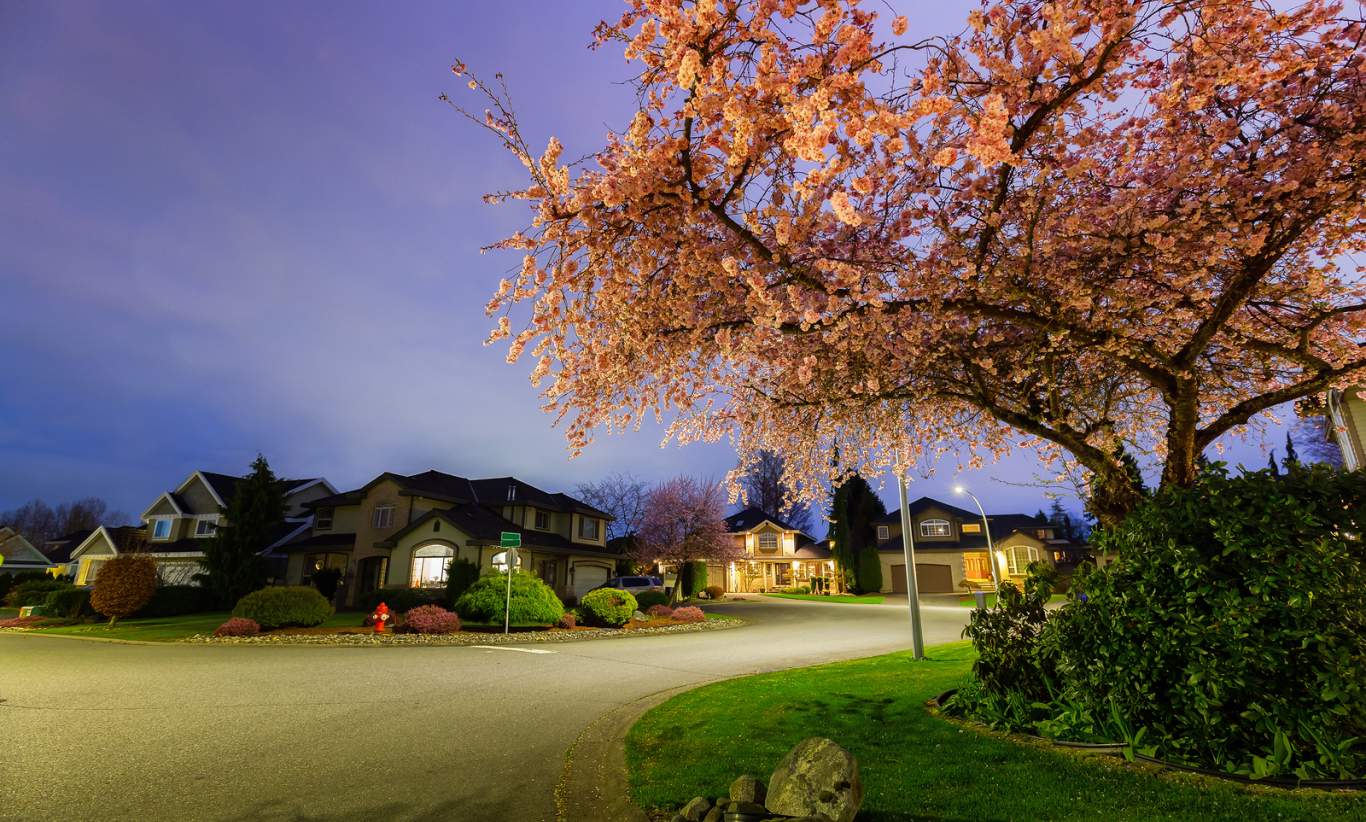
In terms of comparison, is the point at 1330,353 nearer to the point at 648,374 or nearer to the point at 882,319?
the point at 882,319

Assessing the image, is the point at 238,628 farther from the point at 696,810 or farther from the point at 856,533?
the point at 856,533

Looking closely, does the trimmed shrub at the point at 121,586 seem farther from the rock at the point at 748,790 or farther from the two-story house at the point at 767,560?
the two-story house at the point at 767,560

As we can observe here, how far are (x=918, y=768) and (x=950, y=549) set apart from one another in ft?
152

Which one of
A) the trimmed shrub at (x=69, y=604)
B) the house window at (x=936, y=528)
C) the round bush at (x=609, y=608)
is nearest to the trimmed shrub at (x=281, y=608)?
the round bush at (x=609, y=608)

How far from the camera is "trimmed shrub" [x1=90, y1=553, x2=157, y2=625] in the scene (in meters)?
21.9

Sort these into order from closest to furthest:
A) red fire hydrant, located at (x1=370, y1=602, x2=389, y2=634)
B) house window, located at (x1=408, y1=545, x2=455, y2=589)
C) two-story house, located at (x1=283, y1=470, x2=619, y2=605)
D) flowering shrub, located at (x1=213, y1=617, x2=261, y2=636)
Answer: flowering shrub, located at (x1=213, y1=617, x2=261, y2=636) < red fire hydrant, located at (x1=370, y1=602, x2=389, y2=634) < house window, located at (x1=408, y1=545, x2=455, y2=589) < two-story house, located at (x1=283, y1=470, x2=619, y2=605)

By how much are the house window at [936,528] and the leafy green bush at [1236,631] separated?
4667 centimetres

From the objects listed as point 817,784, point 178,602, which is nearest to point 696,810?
point 817,784

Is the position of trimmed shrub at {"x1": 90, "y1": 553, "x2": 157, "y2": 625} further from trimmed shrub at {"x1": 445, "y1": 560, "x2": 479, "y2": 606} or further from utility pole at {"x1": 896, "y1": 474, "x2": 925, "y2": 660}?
utility pole at {"x1": 896, "y1": 474, "x2": 925, "y2": 660}

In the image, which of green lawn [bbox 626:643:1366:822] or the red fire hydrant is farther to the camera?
the red fire hydrant

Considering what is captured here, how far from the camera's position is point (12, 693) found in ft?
31.2

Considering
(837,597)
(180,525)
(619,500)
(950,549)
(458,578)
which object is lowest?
(837,597)

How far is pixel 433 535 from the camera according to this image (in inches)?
1171

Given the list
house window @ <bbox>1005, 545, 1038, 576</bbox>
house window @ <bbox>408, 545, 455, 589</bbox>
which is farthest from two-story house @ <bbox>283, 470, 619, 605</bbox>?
house window @ <bbox>1005, 545, 1038, 576</bbox>
